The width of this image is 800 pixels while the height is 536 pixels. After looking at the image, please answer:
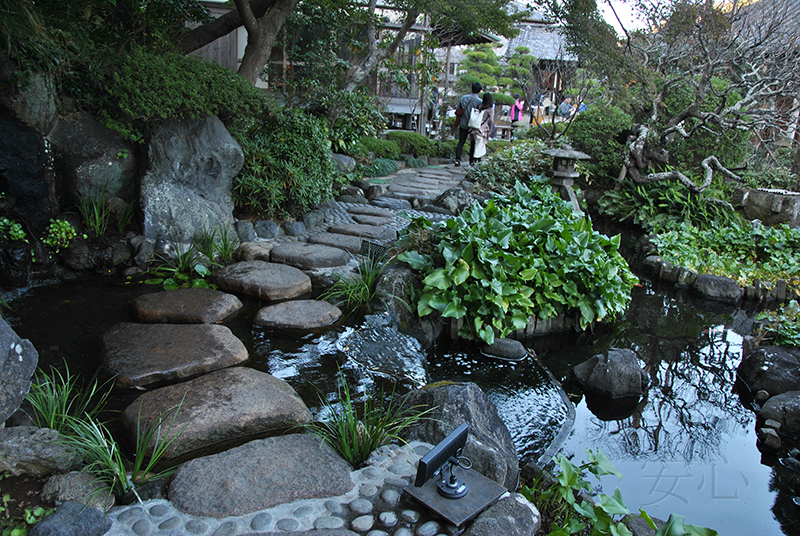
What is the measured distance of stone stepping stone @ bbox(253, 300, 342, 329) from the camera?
4.71m

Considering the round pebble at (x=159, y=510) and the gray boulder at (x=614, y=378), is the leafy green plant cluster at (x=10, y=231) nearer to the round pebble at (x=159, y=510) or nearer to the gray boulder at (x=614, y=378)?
the round pebble at (x=159, y=510)

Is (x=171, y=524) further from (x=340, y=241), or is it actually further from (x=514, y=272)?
(x=340, y=241)

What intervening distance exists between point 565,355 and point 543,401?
1143 mm

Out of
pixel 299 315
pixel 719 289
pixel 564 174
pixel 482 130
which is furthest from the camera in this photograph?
pixel 482 130

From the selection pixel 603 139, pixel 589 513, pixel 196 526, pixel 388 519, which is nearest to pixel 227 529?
pixel 196 526

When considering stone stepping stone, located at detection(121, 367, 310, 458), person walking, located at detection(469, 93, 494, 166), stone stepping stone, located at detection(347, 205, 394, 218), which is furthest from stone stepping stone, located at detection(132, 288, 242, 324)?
person walking, located at detection(469, 93, 494, 166)

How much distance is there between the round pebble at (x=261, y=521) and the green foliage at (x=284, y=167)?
5.31 metres

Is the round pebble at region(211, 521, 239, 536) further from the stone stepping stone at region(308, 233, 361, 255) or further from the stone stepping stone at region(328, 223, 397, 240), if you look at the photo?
the stone stepping stone at region(328, 223, 397, 240)

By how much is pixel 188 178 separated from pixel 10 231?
1935mm

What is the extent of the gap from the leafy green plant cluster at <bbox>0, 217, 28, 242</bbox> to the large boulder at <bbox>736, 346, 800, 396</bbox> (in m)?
7.33

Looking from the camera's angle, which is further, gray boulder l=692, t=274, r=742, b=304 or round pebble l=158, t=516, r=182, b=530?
gray boulder l=692, t=274, r=742, b=304

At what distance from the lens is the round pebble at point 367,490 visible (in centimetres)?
242

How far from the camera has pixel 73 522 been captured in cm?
205

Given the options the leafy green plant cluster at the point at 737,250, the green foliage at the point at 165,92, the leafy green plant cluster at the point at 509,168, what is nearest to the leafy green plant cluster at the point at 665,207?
the leafy green plant cluster at the point at 737,250
